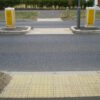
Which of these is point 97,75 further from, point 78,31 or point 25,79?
point 78,31

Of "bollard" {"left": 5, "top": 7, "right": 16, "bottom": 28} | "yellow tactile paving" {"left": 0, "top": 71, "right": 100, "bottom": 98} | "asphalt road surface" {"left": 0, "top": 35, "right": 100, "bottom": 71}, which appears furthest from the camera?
"bollard" {"left": 5, "top": 7, "right": 16, "bottom": 28}

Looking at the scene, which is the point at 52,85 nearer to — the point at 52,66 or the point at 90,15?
the point at 52,66

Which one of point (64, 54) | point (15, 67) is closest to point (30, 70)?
point (15, 67)

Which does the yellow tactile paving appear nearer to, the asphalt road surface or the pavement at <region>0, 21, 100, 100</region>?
the pavement at <region>0, 21, 100, 100</region>

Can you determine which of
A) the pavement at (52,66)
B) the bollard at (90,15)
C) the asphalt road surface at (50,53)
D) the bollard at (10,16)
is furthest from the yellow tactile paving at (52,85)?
the bollard at (10,16)

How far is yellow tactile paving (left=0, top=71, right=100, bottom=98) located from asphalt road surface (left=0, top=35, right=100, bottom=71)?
0.99 m

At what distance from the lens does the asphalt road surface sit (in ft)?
22.4

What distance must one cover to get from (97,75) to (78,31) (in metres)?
7.22

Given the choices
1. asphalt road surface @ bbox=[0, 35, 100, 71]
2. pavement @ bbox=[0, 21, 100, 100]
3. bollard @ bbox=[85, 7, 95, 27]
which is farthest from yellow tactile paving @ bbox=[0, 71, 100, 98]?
bollard @ bbox=[85, 7, 95, 27]

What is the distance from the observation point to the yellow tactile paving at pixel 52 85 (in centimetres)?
452

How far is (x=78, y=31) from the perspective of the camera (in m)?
12.6

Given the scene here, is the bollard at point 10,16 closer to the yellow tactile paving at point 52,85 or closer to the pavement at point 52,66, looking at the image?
the pavement at point 52,66

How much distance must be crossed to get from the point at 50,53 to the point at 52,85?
356cm

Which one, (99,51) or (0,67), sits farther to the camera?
(99,51)
